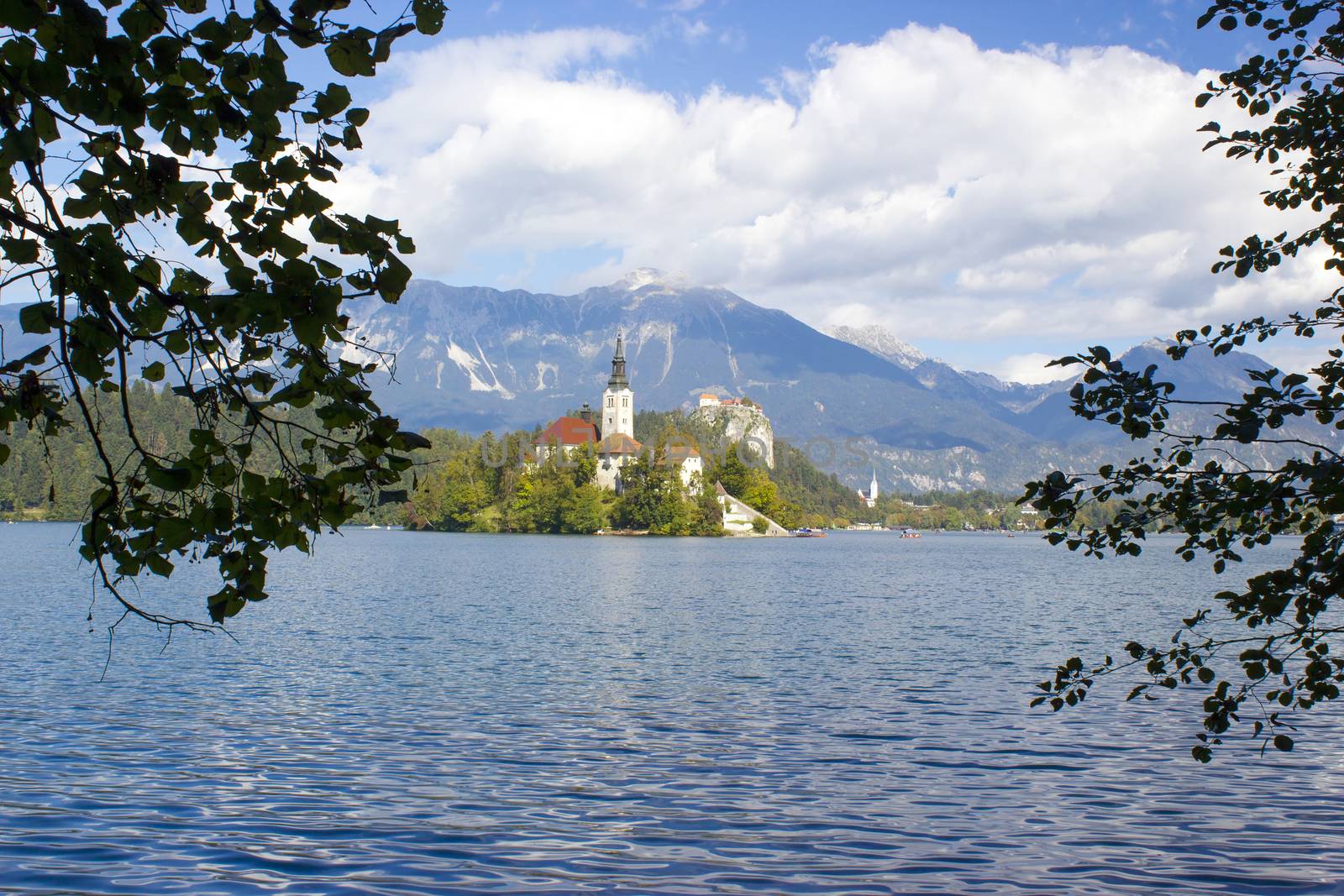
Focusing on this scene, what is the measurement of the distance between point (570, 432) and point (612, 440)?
8.93m

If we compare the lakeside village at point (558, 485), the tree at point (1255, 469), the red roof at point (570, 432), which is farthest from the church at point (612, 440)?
the tree at point (1255, 469)

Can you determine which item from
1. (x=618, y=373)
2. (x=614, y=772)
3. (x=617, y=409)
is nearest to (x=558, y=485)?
(x=618, y=373)

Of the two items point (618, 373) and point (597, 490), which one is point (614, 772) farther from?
point (618, 373)

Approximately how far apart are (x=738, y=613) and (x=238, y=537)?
37.6m

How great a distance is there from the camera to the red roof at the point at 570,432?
167750 millimetres

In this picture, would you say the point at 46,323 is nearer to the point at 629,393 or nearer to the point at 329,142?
the point at 329,142

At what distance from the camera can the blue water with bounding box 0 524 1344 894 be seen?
11.4 m

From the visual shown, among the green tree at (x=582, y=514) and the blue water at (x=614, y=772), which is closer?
the blue water at (x=614, y=772)

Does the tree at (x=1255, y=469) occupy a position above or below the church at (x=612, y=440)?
below

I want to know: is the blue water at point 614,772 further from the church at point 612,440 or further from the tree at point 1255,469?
the church at point 612,440

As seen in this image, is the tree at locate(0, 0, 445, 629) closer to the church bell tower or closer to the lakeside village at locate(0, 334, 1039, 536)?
the lakeside village at locate(0, 334, 1039, 536)

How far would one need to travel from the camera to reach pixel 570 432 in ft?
573

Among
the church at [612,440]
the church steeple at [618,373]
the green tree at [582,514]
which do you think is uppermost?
the church steeple at [618,373]

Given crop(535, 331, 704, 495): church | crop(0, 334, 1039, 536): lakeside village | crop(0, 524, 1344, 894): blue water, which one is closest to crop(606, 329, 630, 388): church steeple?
crop(535, 331, 704, 495): church
